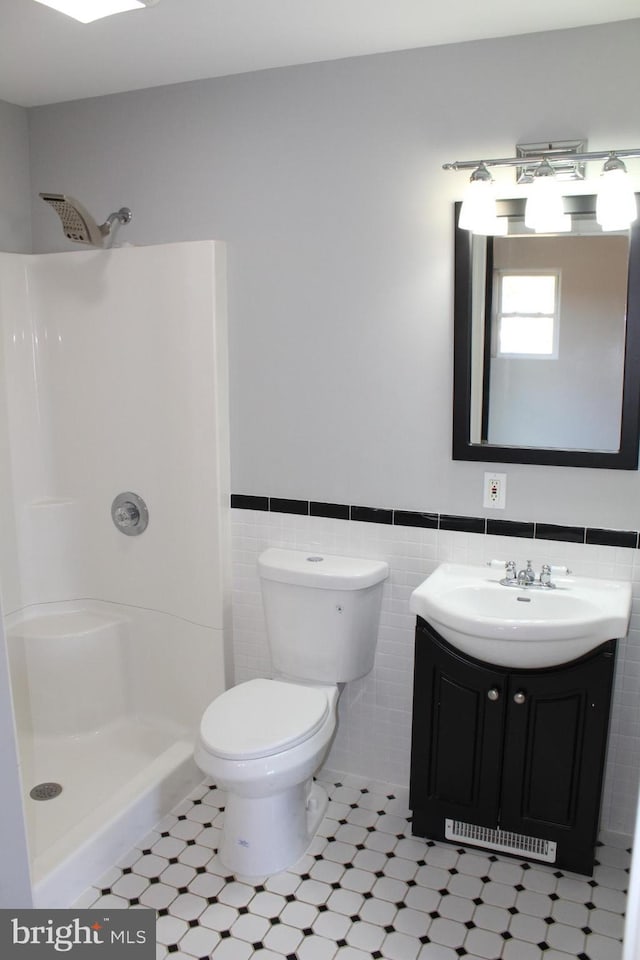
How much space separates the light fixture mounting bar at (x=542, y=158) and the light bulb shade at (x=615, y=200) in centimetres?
5

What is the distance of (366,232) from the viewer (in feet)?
8.29

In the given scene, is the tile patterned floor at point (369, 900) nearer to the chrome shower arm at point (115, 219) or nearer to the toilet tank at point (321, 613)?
the toilet tank at point (321, 613)

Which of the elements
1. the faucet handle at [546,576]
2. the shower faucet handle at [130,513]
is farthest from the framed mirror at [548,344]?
the shower faucet handle at [130,513]

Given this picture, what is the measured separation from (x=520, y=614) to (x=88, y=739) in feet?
5.60

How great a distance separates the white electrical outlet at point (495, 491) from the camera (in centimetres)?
247

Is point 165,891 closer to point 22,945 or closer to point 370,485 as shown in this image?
point 22,945

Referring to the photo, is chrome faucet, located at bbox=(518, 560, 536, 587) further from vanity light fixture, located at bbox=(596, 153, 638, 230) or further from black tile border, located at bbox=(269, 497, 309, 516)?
vanity light fixture, located at bbox=(596, 153, 638, 230)

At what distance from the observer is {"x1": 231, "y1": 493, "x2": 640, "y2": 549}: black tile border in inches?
93.4

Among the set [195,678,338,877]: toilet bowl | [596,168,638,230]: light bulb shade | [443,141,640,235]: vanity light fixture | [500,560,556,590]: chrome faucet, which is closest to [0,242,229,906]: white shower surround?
→ [195,678,338,877]: toilet bowl

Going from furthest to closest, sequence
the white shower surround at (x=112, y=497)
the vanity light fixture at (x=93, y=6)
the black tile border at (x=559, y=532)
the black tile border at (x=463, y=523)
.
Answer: the white shower surround at (x=112, y=497)
the black tile border at (x=463, y=523)
the black tile border at (x=559, y=532)
the vanity light fixture at (x=93, y=6)

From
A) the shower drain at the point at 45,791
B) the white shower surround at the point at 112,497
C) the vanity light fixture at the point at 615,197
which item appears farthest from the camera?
the white shower surround at the point at 112,497

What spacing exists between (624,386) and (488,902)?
153 cm

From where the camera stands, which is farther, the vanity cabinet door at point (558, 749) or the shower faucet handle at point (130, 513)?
the shower faucet handle at point (130, 513)

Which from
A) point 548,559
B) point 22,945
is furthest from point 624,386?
point 22,945
